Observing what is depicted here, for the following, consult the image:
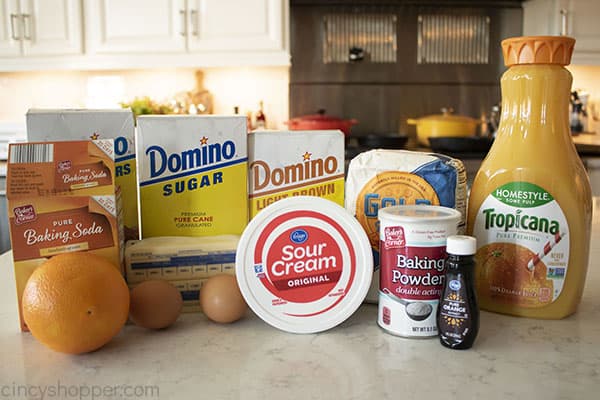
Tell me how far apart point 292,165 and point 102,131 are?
266 mm

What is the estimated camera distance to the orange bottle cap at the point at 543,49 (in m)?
0.72

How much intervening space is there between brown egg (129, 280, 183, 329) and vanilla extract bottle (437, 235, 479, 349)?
12.6 inches

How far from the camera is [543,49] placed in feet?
2.36

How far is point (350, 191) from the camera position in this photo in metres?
0.81

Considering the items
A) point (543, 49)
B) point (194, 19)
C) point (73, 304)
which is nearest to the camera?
point (73, 304)

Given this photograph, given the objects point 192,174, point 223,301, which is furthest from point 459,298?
point 192,174

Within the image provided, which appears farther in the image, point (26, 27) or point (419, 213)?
point (26, 27)

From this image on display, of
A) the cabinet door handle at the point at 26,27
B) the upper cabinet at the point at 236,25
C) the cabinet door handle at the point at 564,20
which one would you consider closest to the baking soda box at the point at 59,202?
the upper cabinet at the point at 236,25

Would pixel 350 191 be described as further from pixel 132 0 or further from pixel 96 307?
pixel 132 0

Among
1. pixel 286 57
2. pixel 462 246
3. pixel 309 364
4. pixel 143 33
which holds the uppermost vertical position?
pixel 143 33

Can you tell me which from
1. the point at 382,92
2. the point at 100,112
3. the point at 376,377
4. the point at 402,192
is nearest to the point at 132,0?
the point at 382,92

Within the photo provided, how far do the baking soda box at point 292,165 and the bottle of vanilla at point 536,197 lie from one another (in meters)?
0.21

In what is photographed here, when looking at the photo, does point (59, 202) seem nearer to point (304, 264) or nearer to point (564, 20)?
point (304, 264)

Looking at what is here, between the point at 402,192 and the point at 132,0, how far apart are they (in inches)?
98.8
